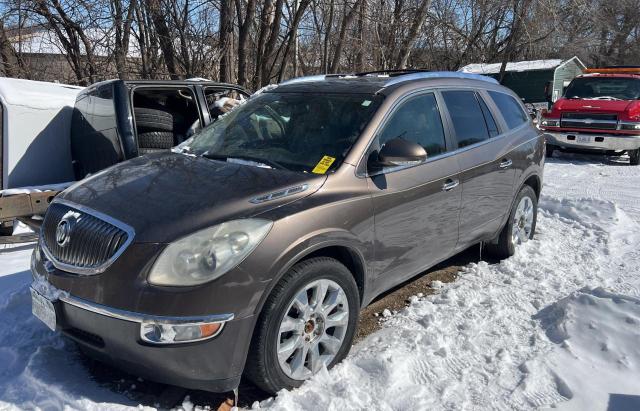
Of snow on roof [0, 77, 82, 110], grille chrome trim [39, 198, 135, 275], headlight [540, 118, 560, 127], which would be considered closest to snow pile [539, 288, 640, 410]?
grille chrome trim [39, 198, 135, 275]

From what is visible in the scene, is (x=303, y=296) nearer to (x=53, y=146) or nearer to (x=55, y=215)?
(x=55, y=215)

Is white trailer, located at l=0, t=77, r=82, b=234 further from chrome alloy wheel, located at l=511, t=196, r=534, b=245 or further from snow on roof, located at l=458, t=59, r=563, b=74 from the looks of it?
snow on roof, located at l=458, t=59, r=563, b=74

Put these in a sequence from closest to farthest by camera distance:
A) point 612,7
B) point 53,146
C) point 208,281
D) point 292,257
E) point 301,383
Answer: point 208,281, point 292,257, point 301,383, point 53,146, point 612,7

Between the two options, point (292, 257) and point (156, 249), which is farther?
point (292, 257)

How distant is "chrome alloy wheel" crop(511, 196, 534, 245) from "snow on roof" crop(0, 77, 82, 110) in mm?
5199

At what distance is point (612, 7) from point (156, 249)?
1941 inches

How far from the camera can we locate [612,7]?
42.8 metres

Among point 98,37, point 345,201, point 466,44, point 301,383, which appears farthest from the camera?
point 466,44

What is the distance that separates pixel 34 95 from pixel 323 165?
431cm

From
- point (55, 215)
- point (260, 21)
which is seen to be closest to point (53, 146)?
point (55, 215)

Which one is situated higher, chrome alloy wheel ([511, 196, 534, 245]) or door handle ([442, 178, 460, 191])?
door handle ([442, 178, 460, 191])

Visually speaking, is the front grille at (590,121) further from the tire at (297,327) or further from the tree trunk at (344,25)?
the tire at (297,327)

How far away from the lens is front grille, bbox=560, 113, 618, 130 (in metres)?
11.9

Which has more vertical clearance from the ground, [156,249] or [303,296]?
[156,249]
